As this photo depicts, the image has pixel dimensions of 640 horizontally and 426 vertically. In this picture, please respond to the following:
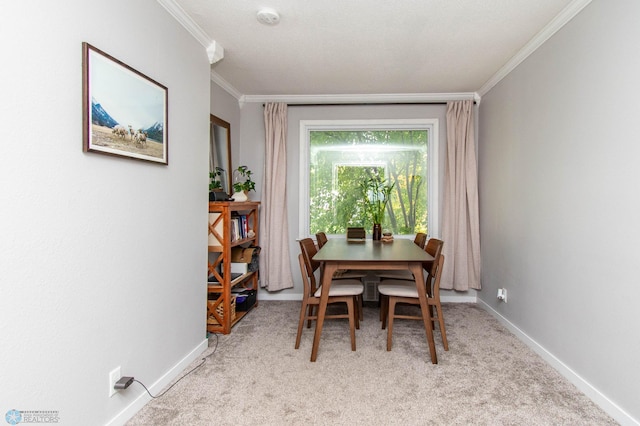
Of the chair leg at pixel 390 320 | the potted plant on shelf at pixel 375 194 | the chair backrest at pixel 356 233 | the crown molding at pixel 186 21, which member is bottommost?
the chair leg at pixel 390 320

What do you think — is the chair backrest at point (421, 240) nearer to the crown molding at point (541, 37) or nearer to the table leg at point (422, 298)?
the table leg at point (422, 298)

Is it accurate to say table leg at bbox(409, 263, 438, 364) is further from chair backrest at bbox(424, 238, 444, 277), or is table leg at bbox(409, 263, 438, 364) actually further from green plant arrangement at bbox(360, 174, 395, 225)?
green plant arrangement at bbox(360, 174, 395, 225)

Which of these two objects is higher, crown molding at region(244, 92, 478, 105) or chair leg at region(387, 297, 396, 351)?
crown molding at region(244, 92, 478, 105)

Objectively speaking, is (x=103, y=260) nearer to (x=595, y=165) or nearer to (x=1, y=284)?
(x=1, y=284)

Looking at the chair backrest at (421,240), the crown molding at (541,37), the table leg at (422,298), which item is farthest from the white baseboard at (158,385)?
the crown molding at (541,37)

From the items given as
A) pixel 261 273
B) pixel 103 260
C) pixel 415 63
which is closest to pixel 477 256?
pixel 415 63

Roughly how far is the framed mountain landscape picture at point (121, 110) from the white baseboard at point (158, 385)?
1293 millimetres

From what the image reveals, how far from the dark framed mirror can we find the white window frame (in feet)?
2.82

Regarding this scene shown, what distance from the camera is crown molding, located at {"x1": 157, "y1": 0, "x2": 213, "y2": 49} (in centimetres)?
212

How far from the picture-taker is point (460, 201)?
3889mm

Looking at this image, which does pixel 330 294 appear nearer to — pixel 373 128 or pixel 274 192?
pixel 274 192

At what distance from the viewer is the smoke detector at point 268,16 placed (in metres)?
2.24

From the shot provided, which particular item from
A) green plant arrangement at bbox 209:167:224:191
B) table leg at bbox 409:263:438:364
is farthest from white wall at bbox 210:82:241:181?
table leg at bbox 409:263:438:364

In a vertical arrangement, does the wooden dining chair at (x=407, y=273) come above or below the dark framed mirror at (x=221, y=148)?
below
